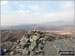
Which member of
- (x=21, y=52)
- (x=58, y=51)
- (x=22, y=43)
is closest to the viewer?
(x=58, y=51)

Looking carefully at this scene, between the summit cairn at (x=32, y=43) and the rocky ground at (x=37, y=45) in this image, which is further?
the summit cairn at (x=32, y=43)

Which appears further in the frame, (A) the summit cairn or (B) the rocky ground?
(A) the summit cairn

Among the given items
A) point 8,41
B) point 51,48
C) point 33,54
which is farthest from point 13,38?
point 51,48

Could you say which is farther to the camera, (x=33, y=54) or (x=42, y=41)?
(x=42, y=41)

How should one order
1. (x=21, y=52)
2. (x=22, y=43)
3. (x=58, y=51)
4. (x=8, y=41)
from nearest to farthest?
1. (x=58, y=51)
2. (x=21, y=52)
3. (x=22, y=43)
4. (x=8, y=41)

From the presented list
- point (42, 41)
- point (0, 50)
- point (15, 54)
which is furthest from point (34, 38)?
point (0, 50)

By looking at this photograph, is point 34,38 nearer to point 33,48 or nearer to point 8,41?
point 33,48

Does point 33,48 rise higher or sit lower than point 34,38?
lower
